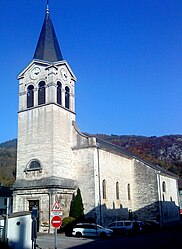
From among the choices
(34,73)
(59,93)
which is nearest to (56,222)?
(59,93)

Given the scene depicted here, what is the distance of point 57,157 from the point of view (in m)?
28.9

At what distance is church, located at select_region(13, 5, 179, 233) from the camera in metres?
28.1

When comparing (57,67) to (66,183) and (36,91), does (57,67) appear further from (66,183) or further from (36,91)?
(66,183)

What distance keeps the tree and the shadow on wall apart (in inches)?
41.0

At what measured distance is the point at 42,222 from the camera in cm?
2677

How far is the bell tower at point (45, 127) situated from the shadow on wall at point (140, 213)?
3.70 m

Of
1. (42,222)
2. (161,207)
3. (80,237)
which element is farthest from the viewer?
(161,207)

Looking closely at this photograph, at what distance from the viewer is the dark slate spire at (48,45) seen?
32594mm

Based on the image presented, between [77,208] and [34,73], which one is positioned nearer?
[77,208]

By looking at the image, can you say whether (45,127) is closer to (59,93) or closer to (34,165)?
(34,165)

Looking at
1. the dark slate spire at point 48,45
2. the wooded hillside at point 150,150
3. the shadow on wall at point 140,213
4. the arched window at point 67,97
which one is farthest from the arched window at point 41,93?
the wooded hillside at point 150,150

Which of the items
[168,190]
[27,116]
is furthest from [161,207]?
[27,116]

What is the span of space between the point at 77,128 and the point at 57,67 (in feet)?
22.8

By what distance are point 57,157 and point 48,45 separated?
13.2 m
